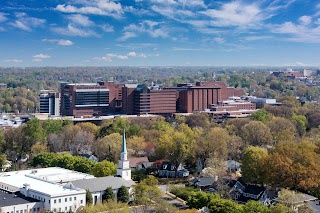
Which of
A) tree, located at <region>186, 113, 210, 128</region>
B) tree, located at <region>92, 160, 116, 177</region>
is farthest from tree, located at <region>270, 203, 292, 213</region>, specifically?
tree, located at <region>186, 113, 210, 128</region>

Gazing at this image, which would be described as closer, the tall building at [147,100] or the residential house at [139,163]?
the residential house at [139,163]

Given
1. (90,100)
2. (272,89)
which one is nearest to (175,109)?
(90,100)

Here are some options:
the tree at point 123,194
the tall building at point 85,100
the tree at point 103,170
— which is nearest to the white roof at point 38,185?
the tree at point 123,194

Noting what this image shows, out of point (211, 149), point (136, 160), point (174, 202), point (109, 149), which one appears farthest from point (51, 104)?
point (174, 202)

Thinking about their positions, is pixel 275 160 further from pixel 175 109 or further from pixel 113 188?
pixel 175 109

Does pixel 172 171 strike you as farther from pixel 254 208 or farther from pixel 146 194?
pixel 254 208

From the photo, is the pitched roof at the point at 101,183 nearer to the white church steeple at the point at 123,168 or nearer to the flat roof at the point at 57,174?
the white church steeple at the point at 123,168
